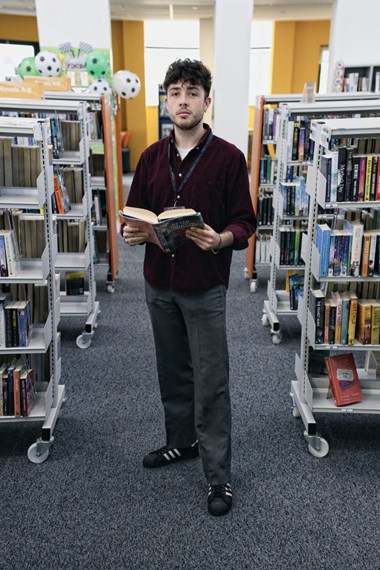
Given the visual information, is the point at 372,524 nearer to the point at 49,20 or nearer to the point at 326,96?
the point at 326,96

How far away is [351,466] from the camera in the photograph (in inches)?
107

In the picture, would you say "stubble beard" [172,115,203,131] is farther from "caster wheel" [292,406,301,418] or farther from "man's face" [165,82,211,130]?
"caster wheel" [292,406,301,418]

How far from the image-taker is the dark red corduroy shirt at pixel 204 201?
2135mm

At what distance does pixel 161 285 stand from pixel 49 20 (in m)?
6.14

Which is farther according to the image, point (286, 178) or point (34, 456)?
point (286, 178)

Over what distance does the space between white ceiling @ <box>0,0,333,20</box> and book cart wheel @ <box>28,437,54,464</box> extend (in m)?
8.14

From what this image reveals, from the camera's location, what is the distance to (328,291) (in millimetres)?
2850

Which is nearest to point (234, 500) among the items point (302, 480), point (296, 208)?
point (302, 480)

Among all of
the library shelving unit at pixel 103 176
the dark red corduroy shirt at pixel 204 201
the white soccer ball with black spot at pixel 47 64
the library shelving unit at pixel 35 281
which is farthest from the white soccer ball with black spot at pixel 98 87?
the dark red corduroy shirt at pixel 204 201

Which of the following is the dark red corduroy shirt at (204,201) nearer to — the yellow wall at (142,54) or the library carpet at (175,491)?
the library carpet at (175,491)

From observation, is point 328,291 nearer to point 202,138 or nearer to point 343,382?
point 343,382

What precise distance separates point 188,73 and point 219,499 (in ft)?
5.61

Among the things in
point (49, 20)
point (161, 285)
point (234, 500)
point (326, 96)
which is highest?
point (49, 20)

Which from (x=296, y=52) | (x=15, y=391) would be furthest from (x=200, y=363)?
(x=296, y=52)
